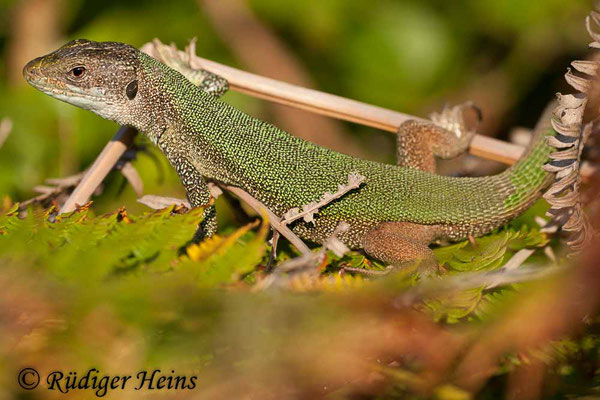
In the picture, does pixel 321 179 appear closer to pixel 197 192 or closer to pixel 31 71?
pixel 197 192

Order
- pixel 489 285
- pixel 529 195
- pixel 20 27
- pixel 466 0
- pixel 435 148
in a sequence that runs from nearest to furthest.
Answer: pixel 489 285, pixel 529 195, pixel 435 148, pixel 20 27, pixel 466 0

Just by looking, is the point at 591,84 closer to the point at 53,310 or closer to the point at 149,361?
the point at 149,361

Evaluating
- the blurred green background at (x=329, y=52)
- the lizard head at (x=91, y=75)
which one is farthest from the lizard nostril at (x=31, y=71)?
the blurred green background at (x=329, y=52)

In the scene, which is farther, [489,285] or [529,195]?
[529,195]

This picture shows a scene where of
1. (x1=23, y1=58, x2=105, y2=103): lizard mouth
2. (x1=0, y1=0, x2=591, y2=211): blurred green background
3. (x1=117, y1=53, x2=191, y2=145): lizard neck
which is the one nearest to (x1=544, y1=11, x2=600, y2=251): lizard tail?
(x1=117, y1=53, x2=191, y2=145): lizard neck

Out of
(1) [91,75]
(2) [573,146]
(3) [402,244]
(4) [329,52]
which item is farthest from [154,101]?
(4) [329,52]

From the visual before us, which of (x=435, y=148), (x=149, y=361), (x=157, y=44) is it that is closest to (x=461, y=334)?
(x=149, y=361)

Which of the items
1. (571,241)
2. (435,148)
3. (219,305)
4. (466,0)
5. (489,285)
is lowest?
(219,305)
